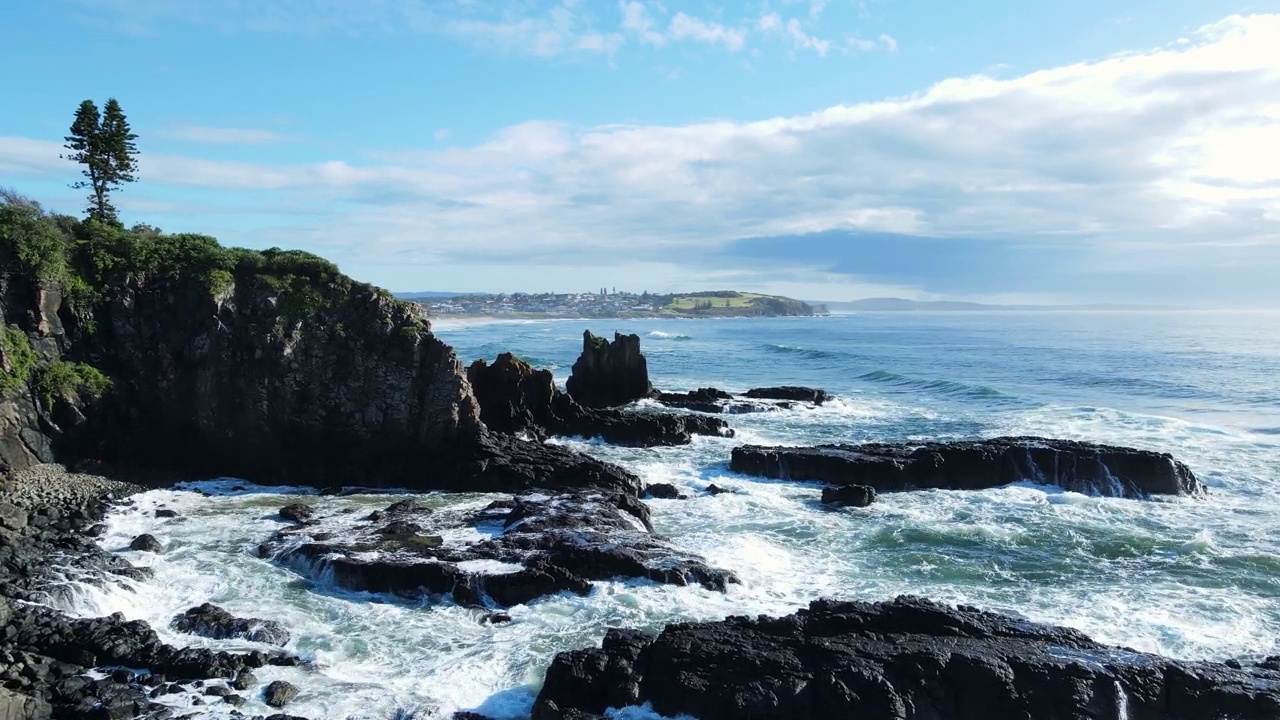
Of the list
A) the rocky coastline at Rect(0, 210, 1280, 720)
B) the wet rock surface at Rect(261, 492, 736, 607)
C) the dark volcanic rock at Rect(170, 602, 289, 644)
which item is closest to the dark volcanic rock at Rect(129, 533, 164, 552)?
the rocky coastline at Rect(0, 210, 1280, 720)

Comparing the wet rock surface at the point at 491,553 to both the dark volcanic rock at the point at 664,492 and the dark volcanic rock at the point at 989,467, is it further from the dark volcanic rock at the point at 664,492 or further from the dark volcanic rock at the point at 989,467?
the dark volcanic rock at the point at 989,467

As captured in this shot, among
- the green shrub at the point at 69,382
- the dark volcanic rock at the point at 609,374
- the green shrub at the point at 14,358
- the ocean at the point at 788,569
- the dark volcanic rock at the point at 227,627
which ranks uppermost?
the green shrub at the point at 14,358

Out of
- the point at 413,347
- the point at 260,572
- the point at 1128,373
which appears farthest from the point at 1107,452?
the point at 1128,373

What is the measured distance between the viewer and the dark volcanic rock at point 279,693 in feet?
47.9

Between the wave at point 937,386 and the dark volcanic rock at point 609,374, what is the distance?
77.0 feet

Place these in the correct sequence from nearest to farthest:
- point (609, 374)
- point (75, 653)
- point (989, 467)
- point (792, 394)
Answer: point (75, 653), point (989, 467), point (609, 374), point (792, 394)

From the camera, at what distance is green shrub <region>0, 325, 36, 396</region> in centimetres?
2681

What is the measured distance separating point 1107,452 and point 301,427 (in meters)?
29.1

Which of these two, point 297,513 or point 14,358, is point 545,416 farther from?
point 14,358

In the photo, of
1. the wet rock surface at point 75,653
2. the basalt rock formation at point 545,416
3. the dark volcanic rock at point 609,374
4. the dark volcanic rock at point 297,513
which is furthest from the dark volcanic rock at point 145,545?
the dark volcanic rock at point 609,374

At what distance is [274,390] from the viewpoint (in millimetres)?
29875

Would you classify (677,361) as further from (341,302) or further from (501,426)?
(341,302)

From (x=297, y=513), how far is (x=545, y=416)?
16.1 m

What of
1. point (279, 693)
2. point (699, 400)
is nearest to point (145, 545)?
point (279, 693)
